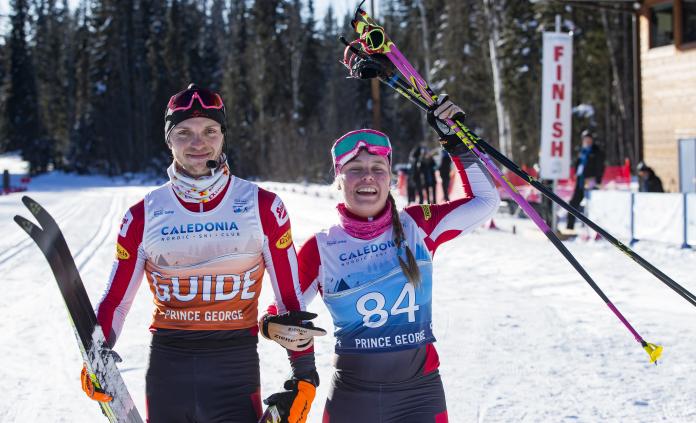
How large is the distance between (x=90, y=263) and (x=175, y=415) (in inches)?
363

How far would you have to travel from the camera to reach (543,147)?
503 inches

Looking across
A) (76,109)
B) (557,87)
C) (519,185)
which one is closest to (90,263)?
(557,87)

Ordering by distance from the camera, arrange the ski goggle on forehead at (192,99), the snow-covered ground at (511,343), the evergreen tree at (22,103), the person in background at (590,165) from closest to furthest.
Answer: the ski goggle on forehead at (192,99)
the snow-covered ground at (511,343)
the person in background at (590,165)
the evergreen tree at (22,103)

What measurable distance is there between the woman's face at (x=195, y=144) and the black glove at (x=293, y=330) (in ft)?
2.14

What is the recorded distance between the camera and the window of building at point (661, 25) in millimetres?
16938

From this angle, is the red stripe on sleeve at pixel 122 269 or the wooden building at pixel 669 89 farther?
the wooden building at pixel 669 89

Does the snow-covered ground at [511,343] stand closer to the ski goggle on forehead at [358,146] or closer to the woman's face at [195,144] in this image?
the ski goggle on forehead at [358,146]

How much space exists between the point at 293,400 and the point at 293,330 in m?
0.26

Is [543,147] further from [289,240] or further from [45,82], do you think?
[45,82]

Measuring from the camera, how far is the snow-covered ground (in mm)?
4746

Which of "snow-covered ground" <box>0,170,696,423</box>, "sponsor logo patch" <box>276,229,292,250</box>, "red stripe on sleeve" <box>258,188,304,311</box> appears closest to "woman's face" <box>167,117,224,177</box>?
"red stripe on sleeve" <box>258,188,304,311</box>

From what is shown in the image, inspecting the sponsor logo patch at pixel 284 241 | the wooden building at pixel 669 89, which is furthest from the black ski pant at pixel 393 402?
the wooden building at pixel 669 89

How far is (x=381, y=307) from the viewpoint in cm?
276

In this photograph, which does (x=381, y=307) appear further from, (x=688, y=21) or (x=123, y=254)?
(x=688, y=21)
